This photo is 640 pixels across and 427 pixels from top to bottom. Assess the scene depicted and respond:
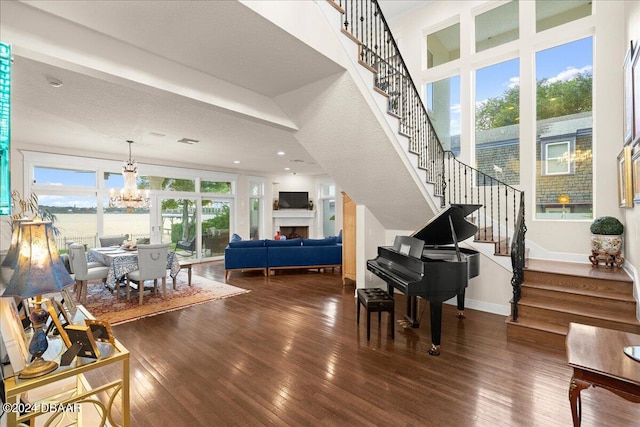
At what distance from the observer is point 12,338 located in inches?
50.5

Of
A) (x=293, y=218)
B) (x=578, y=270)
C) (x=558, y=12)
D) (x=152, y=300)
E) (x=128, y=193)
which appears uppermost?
(x=558, y=12)

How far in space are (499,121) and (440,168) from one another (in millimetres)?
1308

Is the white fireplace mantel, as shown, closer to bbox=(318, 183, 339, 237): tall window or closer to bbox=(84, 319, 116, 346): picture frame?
bbox=(318, 183, 339, 237): tall window

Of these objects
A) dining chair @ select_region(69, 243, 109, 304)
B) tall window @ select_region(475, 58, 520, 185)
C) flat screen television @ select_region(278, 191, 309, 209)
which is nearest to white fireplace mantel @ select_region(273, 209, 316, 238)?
flat screen television @ select_region(278, 191, 309, 209)

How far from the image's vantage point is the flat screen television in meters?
10.8

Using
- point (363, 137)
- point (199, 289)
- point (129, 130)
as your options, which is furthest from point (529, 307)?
point (129, 130)

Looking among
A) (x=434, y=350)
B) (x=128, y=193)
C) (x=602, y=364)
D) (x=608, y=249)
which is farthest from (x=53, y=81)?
(x=608, y=249)

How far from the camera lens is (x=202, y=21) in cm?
218

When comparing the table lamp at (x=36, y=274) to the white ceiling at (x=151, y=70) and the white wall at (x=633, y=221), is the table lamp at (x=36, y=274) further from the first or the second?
the white wall at (x=633, y=221)

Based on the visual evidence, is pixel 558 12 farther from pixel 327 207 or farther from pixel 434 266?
pixel 327 207

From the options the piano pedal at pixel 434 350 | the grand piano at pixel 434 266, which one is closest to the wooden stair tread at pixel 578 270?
the grand piano at pixel 434 266

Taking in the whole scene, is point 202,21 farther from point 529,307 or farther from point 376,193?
point 529,307

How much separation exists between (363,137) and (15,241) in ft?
10.6

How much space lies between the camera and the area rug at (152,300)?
13.8 ft
